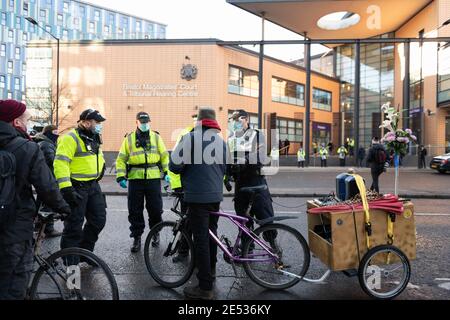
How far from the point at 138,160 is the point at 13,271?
3207 mm

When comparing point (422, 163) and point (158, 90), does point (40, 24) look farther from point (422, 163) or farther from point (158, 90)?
point (422, 163)

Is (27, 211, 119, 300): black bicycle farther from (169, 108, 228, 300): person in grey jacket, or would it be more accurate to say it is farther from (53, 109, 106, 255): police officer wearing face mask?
(53, 109, 106, 255): police officer wearing face mask

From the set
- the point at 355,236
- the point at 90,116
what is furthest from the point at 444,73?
the point at 90,116

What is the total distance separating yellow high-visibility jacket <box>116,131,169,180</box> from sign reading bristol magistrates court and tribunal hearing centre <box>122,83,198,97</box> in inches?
1058

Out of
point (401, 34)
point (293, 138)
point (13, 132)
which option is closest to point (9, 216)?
point (13, 132)

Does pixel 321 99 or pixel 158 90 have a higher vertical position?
pixel 321 99

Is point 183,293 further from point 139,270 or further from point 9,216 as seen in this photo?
point 9,216

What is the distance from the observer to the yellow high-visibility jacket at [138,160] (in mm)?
6234

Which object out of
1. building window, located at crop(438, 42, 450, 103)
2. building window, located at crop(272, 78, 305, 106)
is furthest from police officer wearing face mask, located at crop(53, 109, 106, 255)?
building window, located at crop(272, 78, 305, 106)

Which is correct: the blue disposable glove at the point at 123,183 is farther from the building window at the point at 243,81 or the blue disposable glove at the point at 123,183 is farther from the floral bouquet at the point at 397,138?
the building window at the point at 243,81

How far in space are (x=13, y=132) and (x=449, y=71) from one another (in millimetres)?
34171

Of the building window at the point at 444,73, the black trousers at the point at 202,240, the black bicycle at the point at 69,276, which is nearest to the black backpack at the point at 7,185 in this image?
the black bicycle at the point at 69,276

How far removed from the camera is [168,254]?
5.02 meters

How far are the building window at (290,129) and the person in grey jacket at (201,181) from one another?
35.6 metres
